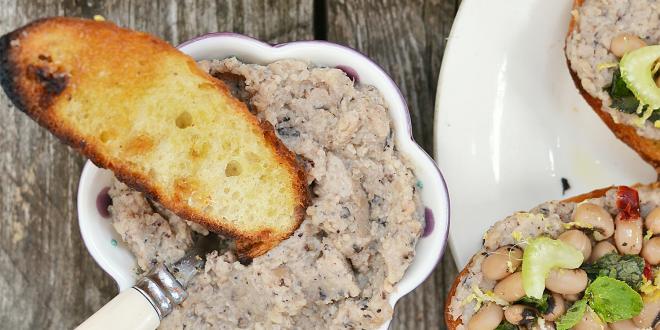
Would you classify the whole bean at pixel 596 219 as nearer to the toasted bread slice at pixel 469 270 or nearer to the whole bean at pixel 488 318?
the toasted bread slice at pixel 469 270

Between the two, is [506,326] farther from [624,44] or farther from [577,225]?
[624,44]

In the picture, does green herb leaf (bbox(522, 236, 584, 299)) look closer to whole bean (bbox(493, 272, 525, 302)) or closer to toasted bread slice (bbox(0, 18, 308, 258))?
whole bean (bbox(493, 272, 525, 302))

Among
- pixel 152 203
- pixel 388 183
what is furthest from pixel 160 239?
pixel 388 183

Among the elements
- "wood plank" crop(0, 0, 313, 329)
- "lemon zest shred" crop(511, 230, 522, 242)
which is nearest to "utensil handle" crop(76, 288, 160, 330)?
"wood plank" crop(0, 0, 313, 329)

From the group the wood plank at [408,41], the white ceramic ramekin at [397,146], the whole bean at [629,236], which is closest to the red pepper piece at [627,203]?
the whole bean at [629,236]

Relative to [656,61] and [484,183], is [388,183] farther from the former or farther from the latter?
[656,61]

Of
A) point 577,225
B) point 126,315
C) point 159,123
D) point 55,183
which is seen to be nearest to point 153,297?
point 126,315
